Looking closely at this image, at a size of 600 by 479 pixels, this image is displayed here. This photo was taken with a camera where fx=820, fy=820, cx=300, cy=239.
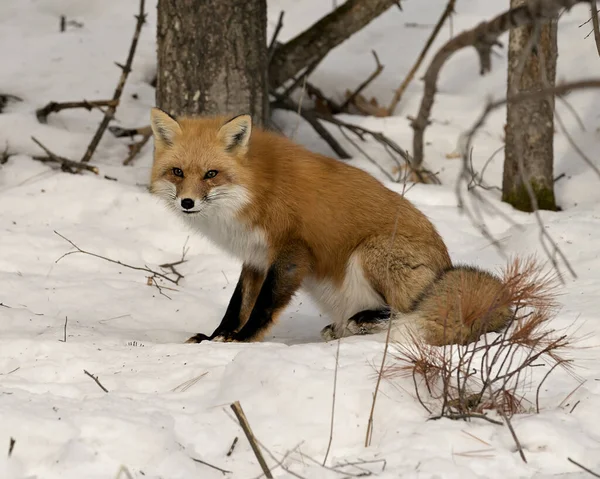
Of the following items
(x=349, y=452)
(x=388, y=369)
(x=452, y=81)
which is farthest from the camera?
(x=452, y=81)

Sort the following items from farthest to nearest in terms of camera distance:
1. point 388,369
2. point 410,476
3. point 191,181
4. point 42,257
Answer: point 42,257
point 191,181
point 388,369
point 410,476

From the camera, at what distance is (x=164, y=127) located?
4.33m

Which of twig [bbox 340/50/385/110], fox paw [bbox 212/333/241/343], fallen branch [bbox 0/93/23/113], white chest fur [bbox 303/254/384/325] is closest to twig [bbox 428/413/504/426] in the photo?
white chest fur [bbox 303/254/384/325]

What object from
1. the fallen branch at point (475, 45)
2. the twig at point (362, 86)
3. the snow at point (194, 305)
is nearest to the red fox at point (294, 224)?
the snow at point (194, 305)

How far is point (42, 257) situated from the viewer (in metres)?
5.29

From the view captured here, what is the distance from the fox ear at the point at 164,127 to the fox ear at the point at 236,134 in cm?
25

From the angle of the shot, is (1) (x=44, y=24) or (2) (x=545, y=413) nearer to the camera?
(2) (x=545, y=413)

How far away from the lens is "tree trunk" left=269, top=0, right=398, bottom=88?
6621mm

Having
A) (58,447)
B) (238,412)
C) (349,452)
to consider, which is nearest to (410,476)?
(349,452)

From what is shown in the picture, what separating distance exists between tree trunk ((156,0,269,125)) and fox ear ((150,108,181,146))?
4.98 feet

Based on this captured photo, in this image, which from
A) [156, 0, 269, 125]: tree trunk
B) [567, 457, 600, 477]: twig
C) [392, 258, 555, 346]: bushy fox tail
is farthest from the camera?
[156, 0, 269, 125]: tree trunk

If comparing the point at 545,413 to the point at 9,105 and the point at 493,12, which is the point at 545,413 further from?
the point at 493,12

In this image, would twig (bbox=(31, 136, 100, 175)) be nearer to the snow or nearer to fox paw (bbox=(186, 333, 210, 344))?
the snow

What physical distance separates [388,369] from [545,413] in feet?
1.90
